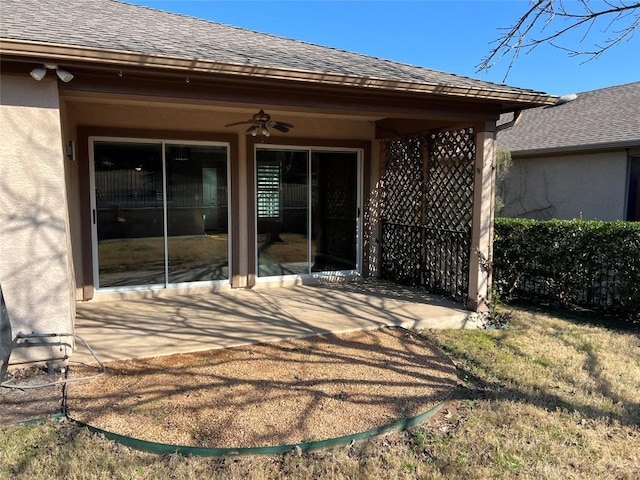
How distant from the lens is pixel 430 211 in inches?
288

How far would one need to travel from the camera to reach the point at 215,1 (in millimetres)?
9906

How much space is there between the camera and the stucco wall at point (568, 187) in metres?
10.4

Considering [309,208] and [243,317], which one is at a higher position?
[309,208]

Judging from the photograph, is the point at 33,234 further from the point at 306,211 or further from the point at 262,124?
the point at 306,211

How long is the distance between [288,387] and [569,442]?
2054mm

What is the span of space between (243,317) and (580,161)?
9.15m

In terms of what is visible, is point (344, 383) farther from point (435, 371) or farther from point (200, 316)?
point (200, 316)

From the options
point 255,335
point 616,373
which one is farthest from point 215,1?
point 616,373

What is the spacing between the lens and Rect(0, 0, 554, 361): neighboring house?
4102 millimetres

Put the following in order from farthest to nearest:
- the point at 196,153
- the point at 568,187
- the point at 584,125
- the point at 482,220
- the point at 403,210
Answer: the point at 584,125 → the point at 568,187 → the point at 403,210 → the point at 196,153 → the point at 482,220

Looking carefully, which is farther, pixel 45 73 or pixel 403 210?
pixel 403 210

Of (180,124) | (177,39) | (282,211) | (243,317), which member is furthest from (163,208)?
(177,39)

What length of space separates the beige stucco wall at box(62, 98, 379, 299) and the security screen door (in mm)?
284

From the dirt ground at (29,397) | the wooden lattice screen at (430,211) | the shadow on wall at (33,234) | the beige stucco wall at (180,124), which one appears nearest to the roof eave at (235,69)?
Answer: the shadow on wall at (33,234)
